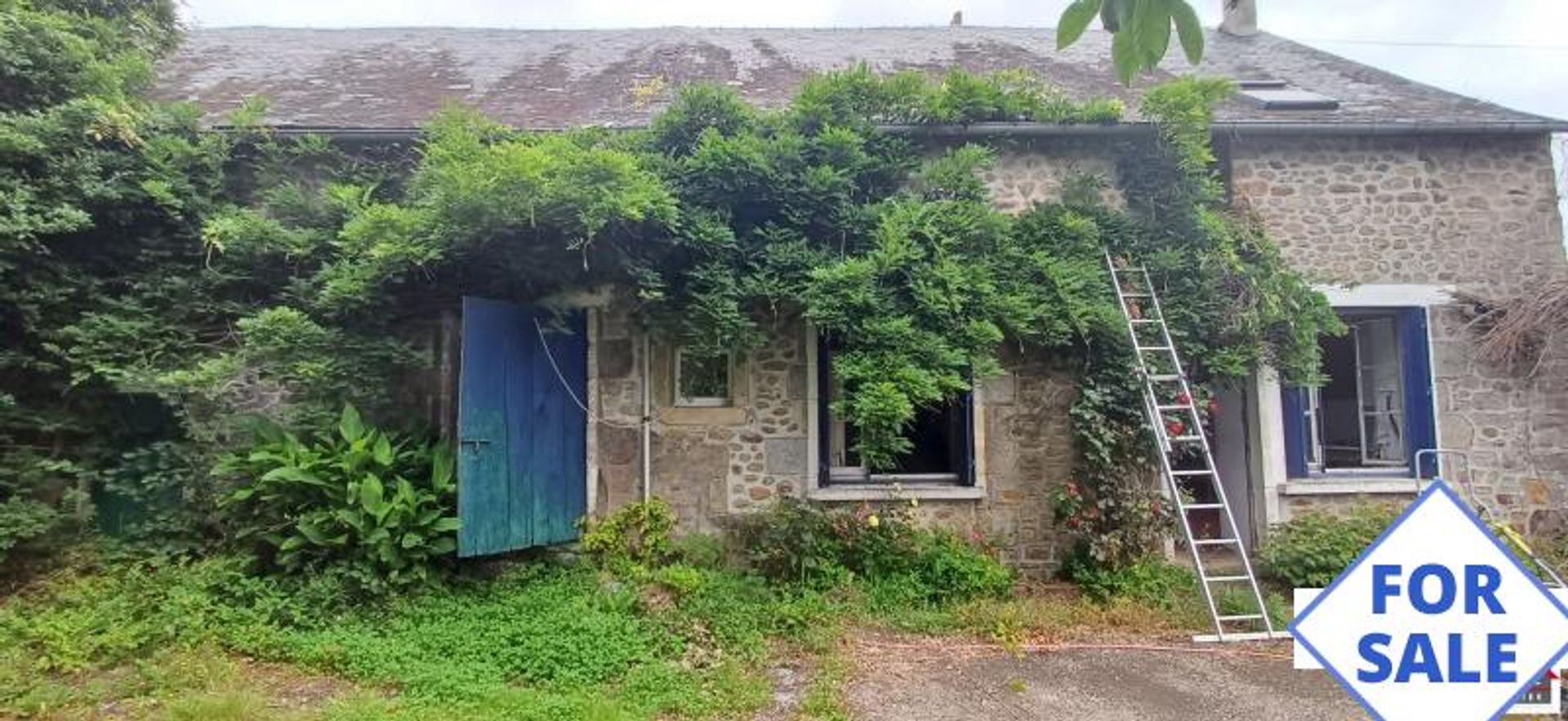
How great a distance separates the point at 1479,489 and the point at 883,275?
18.2 ft

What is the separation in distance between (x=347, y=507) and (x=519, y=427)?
1.24 metres

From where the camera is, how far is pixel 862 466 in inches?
277

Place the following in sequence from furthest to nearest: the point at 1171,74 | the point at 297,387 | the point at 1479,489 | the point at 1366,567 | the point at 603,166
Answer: the point at 1171,74 → the point at 1479,489 → the point at 297,387 → the point at 603,166 → the point at 1366,567

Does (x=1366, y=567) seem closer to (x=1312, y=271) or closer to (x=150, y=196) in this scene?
(x=1312, y=271)

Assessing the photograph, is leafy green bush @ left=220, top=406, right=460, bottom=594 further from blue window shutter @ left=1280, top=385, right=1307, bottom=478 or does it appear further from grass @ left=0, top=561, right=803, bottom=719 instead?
blue window shutter @ left=1280, top=385, right=1307, bottom=478

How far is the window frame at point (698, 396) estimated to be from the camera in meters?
6.77

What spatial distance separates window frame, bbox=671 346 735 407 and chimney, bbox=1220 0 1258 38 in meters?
8.27

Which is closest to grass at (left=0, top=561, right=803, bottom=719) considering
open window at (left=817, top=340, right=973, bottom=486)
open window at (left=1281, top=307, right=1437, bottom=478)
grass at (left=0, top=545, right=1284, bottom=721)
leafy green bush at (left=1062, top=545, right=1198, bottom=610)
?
grass at (left=0, top=545, right=1284, bottom=721)

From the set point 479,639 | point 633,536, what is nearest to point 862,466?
point 633,536

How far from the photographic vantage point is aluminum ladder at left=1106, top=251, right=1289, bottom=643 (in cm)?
577

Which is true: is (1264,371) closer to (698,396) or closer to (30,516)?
(698,396)

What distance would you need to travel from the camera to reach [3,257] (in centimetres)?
573

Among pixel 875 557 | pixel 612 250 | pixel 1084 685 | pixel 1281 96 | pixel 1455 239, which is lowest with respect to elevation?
pixel 1084 685

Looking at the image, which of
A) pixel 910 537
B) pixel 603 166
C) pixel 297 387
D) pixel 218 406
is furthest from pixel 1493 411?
pixel 218 406
